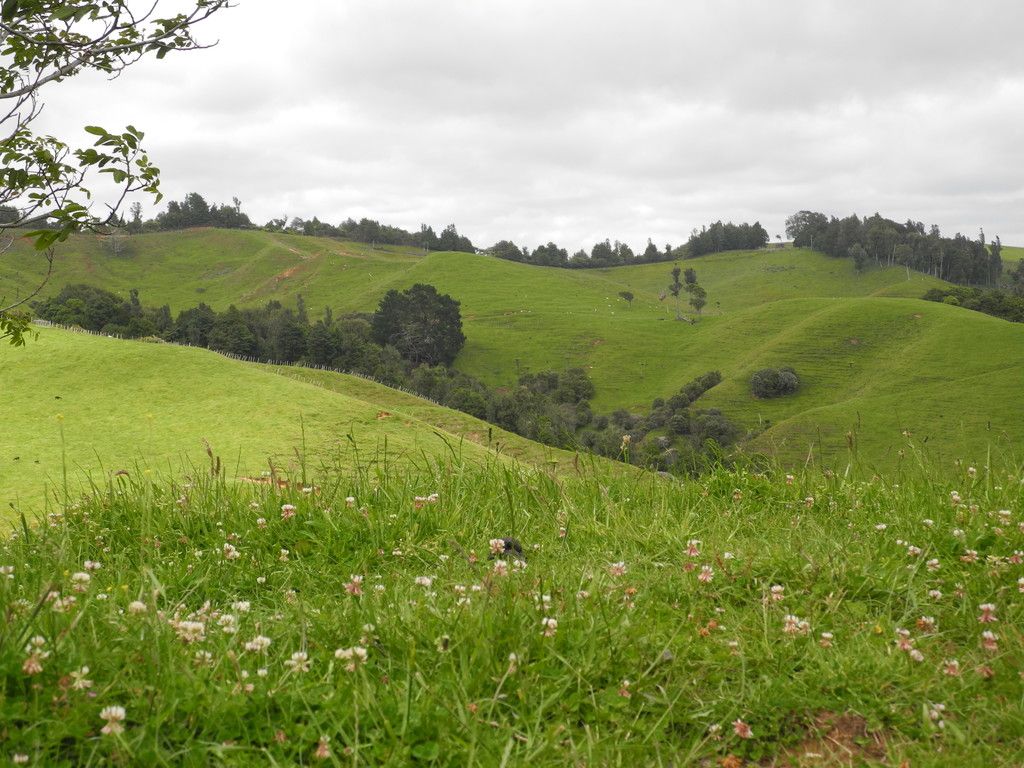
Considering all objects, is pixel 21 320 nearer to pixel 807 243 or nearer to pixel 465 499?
pixel 465 499

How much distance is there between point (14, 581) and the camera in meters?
4.02

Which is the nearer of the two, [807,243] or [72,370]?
[72,370]

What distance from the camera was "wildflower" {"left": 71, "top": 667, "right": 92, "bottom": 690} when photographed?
272cm

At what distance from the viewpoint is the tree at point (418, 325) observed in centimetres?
9931

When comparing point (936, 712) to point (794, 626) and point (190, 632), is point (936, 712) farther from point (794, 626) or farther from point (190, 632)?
point (190, 632)

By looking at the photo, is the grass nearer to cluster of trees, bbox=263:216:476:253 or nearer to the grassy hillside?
the grassy hillside

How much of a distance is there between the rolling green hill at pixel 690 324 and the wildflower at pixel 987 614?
174 ft

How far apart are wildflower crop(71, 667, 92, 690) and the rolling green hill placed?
182 ft

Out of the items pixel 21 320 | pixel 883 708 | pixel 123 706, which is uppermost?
pixel 21 320

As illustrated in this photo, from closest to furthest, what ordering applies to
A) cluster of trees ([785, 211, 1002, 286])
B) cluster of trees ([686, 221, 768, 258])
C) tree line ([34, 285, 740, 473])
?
1. tree line ([34, 285, 740, 473])
2. cluster of trees ([785, 211, 1002, 286])
3. cluster of trees ([686, 221, 768, 258])

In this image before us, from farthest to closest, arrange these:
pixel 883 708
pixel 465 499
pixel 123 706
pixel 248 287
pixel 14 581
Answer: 1. pixel 248 287
2. pixel 465 499
3. pixel 14 581
4. pixel 883 708
5. pixel 123 706

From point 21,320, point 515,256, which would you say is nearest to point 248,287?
point 515,256

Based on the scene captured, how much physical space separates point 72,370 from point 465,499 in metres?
18.9

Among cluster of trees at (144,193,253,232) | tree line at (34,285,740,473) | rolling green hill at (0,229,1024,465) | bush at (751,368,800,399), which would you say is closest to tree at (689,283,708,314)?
rolling green hill at (0,229,1024,465)
